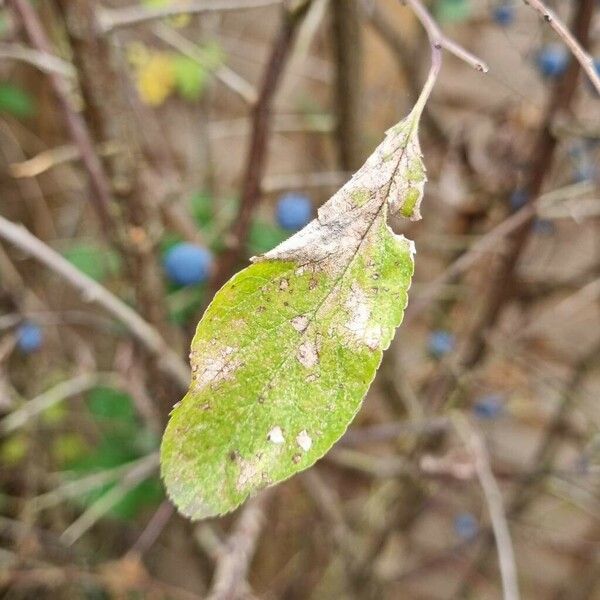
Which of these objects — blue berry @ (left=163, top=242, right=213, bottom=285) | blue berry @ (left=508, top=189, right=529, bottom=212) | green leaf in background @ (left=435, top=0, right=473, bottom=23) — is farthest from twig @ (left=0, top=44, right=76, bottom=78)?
green leaf in background @ (left=435, top=0, right=473, bottom=23)

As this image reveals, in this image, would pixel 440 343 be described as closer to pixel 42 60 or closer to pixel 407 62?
pixel 407 62

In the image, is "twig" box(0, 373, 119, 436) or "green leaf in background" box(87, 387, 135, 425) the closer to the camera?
"twig" box(0, 373, 119, 436)

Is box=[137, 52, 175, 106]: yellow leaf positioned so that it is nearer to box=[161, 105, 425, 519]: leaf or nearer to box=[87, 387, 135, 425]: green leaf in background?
box=[87, 387, 135, 425]: green leaf in background

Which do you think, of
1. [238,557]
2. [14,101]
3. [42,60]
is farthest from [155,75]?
[238,557]

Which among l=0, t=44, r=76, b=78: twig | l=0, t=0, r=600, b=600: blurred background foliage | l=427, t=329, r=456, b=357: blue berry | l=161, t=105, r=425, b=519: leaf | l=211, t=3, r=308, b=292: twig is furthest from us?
l=427, t=329, r=456, b=357: blue berry

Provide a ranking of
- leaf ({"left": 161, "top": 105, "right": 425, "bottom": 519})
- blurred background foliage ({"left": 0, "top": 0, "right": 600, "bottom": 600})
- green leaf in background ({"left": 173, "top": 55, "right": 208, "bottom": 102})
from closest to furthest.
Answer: leaf ({"left": 161, "top": 105, "right": 425, "bottom": 519}) < blurred background foliage ({"left": 0, "top": 0, "right": 600, "bottom": 600}) < green leaf in background ({"left": 173, "top": 55, "right": 208, "bottom": 102})

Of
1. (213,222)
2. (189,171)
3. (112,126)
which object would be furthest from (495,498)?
(189,171)
